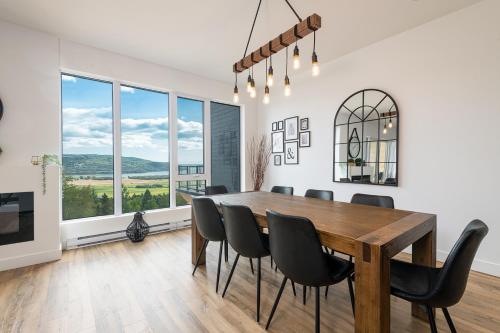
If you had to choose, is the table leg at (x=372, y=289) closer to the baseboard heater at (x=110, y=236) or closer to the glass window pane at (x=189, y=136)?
the baseboard heater at (x=110, y=236)

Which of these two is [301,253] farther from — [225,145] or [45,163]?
[225,145]

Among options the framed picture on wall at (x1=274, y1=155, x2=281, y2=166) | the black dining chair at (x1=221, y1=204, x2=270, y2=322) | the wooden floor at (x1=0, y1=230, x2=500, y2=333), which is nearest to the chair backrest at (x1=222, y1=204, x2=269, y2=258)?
the black dining chair at (x1=221, y1=204, x2=270, y2=322)

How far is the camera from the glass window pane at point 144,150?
3906 millimetres

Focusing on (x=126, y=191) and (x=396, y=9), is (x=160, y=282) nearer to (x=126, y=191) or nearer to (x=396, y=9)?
(x=126, y=191)

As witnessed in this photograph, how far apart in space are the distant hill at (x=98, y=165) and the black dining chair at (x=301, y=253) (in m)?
3.18

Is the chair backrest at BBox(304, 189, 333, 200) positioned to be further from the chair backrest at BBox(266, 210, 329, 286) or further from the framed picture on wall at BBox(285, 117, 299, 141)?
the framed picture on wall at BBox(285, 117, 299, 141)

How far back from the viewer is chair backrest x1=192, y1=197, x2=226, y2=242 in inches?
88.1

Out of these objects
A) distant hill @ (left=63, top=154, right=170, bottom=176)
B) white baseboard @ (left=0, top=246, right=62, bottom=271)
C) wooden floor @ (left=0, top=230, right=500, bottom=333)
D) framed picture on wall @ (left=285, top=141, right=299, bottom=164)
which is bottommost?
wooden floor @ (left=0, top=230, right=500, bottom=333)

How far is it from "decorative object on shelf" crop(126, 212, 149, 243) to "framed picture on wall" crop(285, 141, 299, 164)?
2782mm

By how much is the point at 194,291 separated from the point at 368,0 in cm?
334

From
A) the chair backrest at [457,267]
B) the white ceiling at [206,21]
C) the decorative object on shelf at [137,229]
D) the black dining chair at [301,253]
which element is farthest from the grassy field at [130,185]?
the chair backrest at [457,267]

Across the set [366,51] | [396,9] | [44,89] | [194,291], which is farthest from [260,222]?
[44,89]

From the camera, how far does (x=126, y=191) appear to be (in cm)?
392

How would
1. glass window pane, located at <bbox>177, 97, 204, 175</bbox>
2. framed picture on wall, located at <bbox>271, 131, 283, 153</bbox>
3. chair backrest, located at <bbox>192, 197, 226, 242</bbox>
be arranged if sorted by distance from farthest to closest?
framed picture on wall, located at <bbox>271, 131, 283, 153</bbox>
glass window pane, located at <bbox>177, 97, 204, 175</bbox>
chair backrest, located at <bbox>192, 197, 226, 242</bbox>
